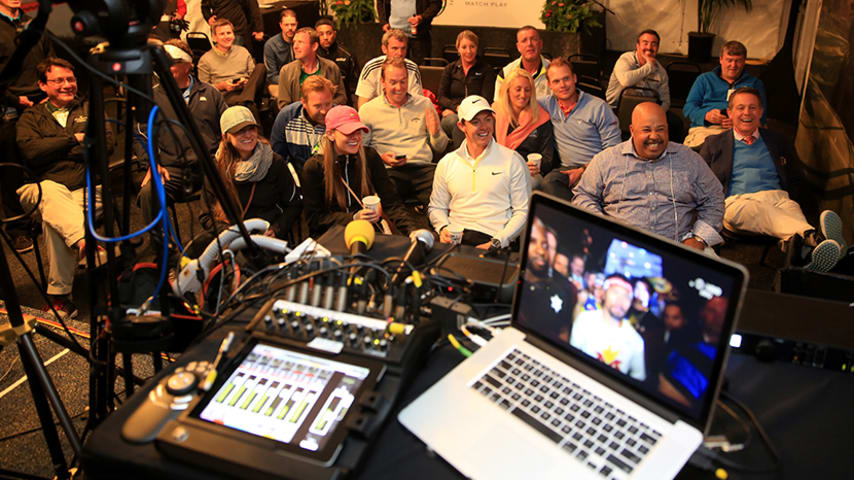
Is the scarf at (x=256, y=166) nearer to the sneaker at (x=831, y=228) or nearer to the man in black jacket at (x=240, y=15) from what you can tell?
the sneaker at (x=831, y=228)

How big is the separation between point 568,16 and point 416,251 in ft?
21.1

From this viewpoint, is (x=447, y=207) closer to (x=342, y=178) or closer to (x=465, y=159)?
(x=465, y=159)

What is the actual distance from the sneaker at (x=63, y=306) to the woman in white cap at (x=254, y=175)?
954 millimetres

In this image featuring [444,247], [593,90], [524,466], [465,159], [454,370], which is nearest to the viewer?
[524,466]

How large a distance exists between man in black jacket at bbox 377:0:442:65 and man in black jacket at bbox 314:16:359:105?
104cm

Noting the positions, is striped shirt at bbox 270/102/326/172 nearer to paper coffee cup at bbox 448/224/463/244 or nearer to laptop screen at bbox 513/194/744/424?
paper coffee cup at bbox 448/224/463/244

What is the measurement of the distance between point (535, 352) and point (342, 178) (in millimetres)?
1999

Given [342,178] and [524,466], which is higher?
[342,178]

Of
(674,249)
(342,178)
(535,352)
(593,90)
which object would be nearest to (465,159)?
(342,178)

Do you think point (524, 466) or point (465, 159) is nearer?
point (524, 466)

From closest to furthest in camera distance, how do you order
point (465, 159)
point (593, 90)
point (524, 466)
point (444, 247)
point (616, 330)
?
point (524, 466) → point (616, 330) → point (444, 247) → point (465, 159) → point (593, 90)

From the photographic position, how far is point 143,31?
4.60 ft

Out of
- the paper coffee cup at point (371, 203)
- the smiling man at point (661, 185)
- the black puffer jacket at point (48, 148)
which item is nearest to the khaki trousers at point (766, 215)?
the smiling man at point (661, 185)

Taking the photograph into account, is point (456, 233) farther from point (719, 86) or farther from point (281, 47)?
point (281, 47)
